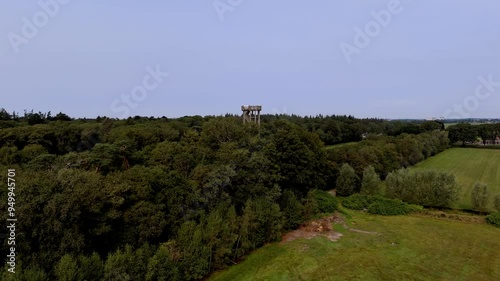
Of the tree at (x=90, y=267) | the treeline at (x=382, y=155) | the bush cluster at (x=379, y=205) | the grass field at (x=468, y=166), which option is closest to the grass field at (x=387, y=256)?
the bush cluster at (x=379, y=205)

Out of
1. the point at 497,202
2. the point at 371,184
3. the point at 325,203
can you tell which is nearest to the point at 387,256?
the point at 325,203

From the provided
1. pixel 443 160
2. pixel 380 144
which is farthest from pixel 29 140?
pixel 443 160

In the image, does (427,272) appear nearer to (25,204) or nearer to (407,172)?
(407,172)

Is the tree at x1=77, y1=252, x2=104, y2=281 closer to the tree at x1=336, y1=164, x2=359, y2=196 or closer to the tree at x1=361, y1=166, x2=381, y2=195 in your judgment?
the tree at x1=336, y1=164, x2=359, y2=196

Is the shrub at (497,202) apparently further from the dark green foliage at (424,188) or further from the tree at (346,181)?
the tree at (346,181)

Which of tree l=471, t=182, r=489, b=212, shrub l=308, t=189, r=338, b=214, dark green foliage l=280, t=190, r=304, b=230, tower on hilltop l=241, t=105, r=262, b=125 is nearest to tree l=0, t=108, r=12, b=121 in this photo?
tower on hilltop l=241, t=105, r=262, b=125

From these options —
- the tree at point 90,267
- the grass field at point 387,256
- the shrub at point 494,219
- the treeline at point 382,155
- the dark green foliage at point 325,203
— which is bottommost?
the grass field at point 387,256
